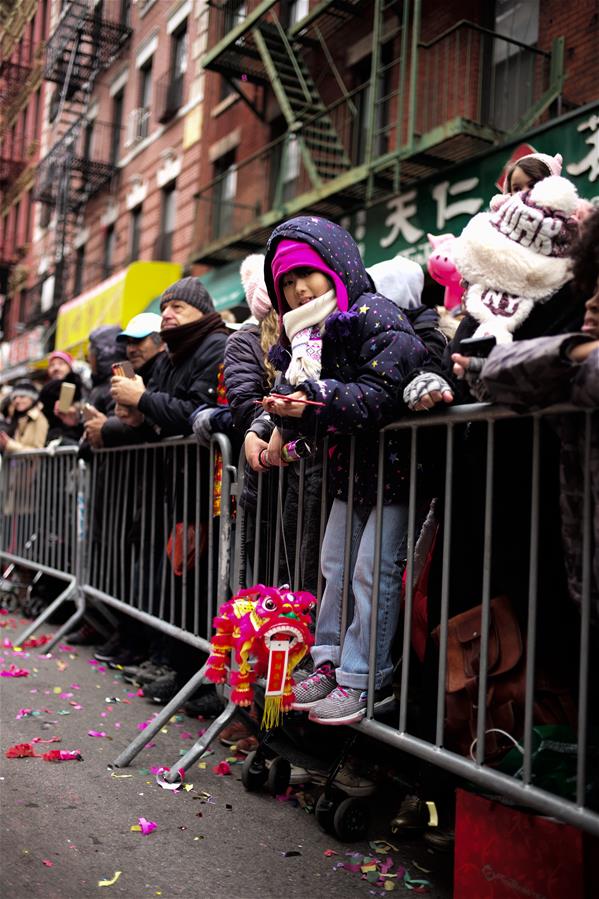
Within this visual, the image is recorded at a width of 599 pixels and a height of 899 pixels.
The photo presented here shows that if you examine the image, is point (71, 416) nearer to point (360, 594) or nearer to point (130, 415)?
point (130, 415)

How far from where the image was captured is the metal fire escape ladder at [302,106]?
1424 centimetres

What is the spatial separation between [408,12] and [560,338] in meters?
12.3

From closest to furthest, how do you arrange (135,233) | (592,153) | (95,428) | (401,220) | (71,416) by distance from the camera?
1. (95,428)
2. (71,416)
3. (592,153)
4. (401,220)
5. (135,233)

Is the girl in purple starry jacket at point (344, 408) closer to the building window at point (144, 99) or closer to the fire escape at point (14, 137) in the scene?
the building window at point (144, 99)

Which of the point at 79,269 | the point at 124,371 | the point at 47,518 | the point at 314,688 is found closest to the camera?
the point at 314,688

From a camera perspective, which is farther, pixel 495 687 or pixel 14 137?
pixel 14 137

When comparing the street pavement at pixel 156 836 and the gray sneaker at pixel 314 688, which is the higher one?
the gray sneaker at pixel 314 688

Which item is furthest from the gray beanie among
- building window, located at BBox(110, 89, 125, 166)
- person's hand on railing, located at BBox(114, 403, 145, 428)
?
building window, located at BBox(110, 89, 125, 166)

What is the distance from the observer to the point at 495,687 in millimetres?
2764

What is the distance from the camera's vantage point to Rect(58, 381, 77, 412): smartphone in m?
7.73

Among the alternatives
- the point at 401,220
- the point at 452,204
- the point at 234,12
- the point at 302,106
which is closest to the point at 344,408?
the point at 452,204

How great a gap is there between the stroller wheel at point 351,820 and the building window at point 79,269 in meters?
25.1

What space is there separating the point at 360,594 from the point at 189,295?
286 cm

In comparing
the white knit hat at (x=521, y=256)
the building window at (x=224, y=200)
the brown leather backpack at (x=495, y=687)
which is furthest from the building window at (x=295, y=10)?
the brown leather backpack at (x=495, y=687)
